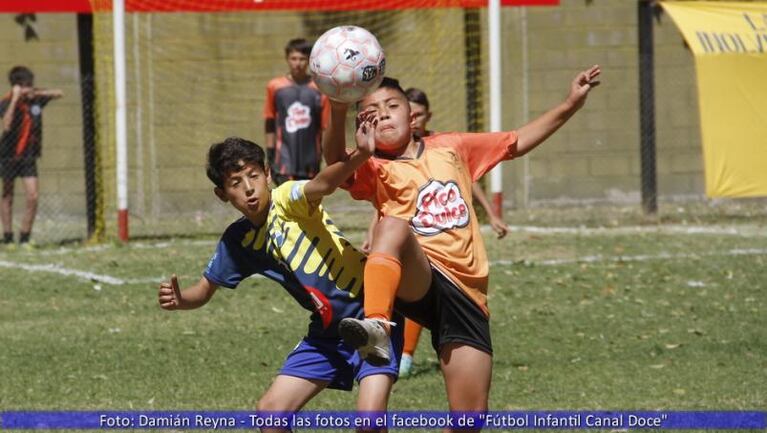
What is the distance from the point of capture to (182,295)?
5891mm

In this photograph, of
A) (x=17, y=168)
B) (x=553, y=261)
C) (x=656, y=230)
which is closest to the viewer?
(x=553, y=261)

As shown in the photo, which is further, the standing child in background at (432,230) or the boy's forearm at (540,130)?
the boy's forearm at (540,130)

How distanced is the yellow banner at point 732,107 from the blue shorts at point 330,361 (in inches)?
402

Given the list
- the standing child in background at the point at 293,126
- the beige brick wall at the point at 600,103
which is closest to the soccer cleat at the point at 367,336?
the standing child in background at the point at 293,126

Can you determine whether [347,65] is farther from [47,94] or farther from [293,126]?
[47,94]

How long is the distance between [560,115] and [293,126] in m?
8.24

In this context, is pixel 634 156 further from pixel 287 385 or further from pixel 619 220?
pixel 287 385

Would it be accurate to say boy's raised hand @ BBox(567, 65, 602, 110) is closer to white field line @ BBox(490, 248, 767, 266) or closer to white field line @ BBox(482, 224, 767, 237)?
white field line @ BBox(490, 248, 767, 266)

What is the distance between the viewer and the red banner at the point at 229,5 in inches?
564

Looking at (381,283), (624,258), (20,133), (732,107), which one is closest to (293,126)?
(20,133)

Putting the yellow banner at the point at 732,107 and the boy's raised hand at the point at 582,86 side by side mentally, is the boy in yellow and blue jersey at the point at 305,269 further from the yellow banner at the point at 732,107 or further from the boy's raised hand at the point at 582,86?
the yellow banner at the point at 732,107

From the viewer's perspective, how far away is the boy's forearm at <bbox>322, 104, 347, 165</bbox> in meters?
5.31

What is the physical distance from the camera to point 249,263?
582 cm

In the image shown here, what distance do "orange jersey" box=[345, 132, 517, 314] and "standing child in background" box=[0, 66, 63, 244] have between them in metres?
10.2
